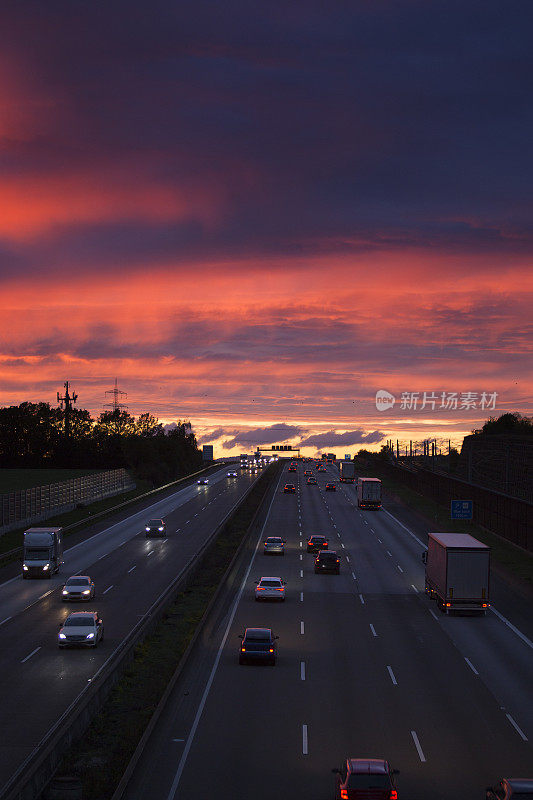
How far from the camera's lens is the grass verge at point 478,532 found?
63312 millimetres

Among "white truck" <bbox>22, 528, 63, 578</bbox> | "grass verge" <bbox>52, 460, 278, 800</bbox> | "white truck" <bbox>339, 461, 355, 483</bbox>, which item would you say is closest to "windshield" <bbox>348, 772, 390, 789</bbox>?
"grass verge" <bbox>52, 460, 278, 800</bbox>

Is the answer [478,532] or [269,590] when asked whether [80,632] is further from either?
[478,532]

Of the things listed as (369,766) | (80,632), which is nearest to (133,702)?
(80,632)

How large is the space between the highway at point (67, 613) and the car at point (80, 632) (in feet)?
1.26

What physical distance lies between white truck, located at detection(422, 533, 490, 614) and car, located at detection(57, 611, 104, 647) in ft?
61.4

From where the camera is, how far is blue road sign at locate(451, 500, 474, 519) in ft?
256

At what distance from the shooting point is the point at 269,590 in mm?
51000

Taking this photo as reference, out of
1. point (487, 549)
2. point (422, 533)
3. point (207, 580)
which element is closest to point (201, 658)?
point (487, 549)

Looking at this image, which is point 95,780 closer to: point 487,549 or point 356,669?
point 356,669

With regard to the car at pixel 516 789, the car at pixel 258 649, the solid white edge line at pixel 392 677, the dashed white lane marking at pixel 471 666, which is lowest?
the dashed white lane marking at pixel 471 666

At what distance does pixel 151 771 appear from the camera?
2419 cm

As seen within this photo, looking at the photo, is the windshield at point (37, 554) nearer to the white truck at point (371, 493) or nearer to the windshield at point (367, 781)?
the windshield at point (367, 781)

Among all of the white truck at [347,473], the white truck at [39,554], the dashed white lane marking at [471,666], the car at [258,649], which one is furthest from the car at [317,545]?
the white truck at [347,473]

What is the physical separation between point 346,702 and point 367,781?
11375 millimetres
